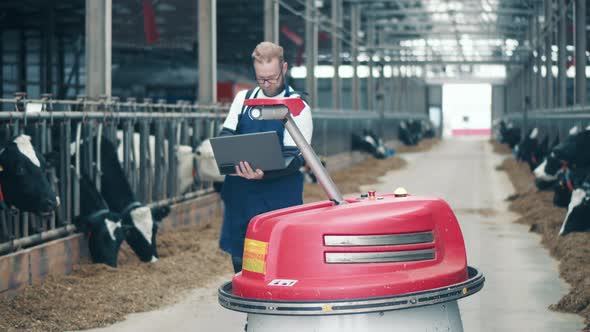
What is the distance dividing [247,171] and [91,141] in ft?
15.7

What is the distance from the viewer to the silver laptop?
4016 mm

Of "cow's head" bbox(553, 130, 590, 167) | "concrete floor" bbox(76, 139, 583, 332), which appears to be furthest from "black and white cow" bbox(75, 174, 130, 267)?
"cow's head" bbox(553, 130, 590, 167)

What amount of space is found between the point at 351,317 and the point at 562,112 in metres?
13.2

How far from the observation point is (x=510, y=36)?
135 ft

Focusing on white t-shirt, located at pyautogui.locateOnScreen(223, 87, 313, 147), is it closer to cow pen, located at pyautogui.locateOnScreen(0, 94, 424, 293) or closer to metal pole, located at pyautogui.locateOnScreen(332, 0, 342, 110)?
cow pen, located at pyautogui.locateOnScreen(0, 94, 424, 293)

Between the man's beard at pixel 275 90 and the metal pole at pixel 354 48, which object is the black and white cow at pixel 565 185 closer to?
the man's beard at pixel 275 90

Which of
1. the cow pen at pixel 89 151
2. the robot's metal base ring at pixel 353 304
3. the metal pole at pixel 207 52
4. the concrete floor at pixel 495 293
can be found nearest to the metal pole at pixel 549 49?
the concrete floor at pixel 495 293

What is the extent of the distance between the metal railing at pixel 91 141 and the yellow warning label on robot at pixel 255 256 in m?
3.85

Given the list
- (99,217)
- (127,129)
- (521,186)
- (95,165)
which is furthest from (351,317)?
(521,186)

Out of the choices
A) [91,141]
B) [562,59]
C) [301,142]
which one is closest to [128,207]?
[91,141]

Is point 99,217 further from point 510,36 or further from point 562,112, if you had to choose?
point 510,36

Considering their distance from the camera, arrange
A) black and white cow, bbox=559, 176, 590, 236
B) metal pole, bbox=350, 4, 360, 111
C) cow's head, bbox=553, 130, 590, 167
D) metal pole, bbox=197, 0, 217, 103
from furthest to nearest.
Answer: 1. metal pole, bbox=350, 4, 360, 111
2. metal pole, bbox=197, 0, 217, 103
3. cow's head, bbox=553, 130, 590, 167
4. black and white cow, bbox=559, 176, 590, 236

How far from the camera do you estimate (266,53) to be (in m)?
4.59

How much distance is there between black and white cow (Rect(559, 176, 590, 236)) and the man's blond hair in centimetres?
549
